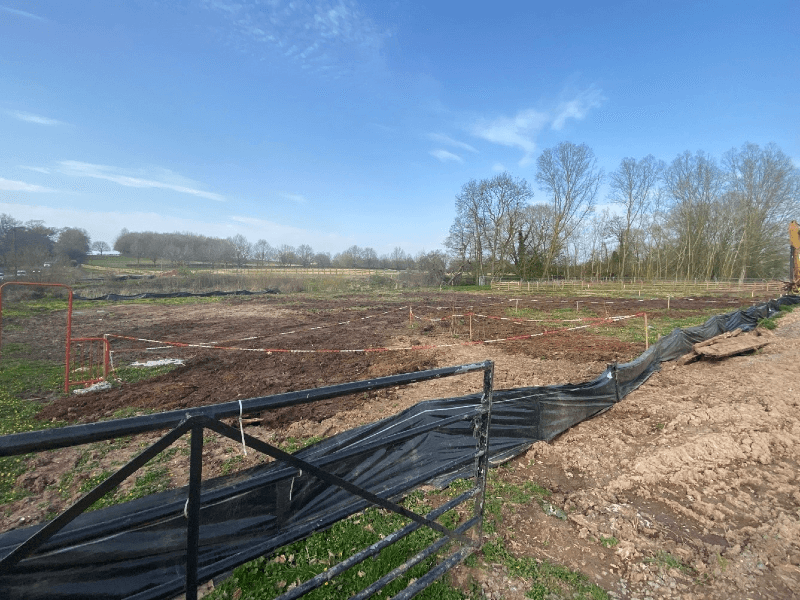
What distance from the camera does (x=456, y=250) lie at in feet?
191

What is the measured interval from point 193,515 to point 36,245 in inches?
1901

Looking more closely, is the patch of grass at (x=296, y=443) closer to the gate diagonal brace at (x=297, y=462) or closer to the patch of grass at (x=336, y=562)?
the patch of grass at (x=336, y=562)

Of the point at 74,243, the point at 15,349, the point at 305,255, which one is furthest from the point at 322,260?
the point at 15,349

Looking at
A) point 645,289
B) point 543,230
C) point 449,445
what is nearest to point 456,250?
point 543,230

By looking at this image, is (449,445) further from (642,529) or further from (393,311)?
(393,311)

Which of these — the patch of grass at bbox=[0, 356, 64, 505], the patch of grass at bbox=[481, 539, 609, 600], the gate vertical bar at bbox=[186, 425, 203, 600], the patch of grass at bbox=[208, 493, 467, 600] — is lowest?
the patch of grass at bbox=[0, 356, 64, 505]

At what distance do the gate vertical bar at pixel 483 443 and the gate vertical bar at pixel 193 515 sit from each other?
1.79 m

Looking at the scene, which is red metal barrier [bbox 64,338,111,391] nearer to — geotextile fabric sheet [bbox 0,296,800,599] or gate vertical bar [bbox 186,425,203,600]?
geotextile fabric sheet [bbox 0,296,800,599]

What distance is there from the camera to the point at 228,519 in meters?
2.17

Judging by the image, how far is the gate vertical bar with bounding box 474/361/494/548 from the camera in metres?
2.65

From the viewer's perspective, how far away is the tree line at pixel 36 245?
99.5 feet

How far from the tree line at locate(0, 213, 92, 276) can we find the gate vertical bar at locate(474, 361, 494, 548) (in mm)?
37205

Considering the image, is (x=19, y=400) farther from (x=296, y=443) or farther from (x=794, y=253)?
(x=794, y=253)

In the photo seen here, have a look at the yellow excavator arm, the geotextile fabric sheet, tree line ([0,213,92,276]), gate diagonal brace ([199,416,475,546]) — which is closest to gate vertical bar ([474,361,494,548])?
the geotextile fabric sheet
